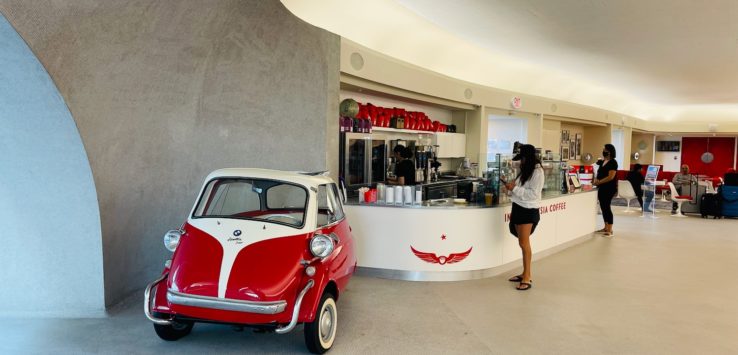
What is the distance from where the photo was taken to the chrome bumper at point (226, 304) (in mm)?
3355

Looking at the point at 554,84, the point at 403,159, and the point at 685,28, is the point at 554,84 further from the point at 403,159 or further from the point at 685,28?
the point at 403,159

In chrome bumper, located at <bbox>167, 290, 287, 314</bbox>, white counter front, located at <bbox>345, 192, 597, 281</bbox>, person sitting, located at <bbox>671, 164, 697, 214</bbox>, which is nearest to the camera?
chrome bumper, located at <bbox>167, 290, 287, 314</bbox>

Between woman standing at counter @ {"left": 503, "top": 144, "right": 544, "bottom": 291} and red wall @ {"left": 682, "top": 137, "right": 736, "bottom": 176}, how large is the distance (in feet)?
74.2

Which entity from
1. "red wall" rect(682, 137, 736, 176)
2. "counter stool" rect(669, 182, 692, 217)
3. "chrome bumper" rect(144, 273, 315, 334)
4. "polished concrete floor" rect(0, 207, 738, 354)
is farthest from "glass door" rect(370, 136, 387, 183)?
"red wall" rect(682, 137, 736, 176)

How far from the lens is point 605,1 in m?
6.12

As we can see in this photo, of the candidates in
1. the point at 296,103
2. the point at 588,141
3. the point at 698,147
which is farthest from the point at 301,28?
the point at 698,147

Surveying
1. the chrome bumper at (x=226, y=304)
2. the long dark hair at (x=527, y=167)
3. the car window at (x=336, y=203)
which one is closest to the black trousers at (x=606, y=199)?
the long dark hair at (x=527, y=167)

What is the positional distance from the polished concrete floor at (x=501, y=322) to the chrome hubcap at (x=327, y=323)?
0.13m

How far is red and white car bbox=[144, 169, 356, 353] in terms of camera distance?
3408mm

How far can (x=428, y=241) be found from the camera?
5781 millimetres

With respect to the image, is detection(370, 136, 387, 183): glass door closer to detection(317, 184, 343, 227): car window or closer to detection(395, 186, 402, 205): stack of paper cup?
detection(395, 186, 402, 205): stack of paper cup

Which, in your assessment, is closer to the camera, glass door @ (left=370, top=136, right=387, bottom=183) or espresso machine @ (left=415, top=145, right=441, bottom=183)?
glass door @ (left=370, top=136, right=387, bottom=183)

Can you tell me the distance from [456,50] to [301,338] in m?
7.00

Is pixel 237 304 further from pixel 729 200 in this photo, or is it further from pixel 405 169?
pixel 729 200
